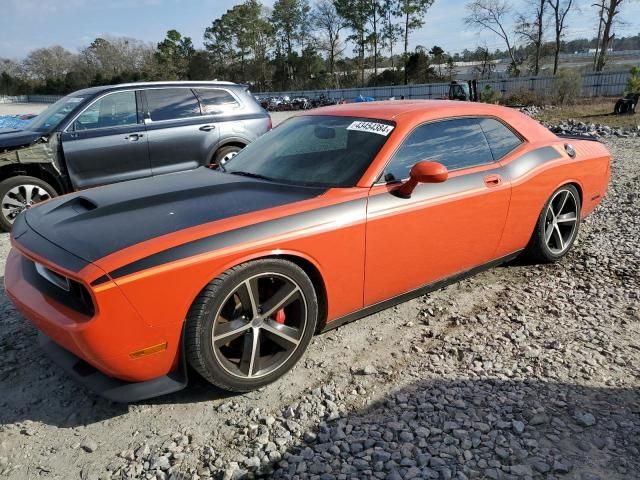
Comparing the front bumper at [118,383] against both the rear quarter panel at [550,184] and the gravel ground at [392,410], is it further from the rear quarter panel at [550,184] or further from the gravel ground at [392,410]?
the rear quarter panel at [550,184]

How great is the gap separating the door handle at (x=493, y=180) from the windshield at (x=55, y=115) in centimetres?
514

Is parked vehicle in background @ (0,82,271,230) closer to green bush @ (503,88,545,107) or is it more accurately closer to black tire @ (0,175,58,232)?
black tire @ (0,175,58,232)

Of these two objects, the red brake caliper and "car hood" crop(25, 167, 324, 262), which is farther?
the red brake caliper

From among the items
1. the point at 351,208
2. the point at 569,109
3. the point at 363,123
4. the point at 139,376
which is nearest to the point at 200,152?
the point at 363,123

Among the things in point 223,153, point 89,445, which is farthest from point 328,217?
point 223,153

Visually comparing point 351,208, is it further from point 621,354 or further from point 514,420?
point 621,354

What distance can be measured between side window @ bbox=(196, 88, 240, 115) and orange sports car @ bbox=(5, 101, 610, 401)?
3.37 metres

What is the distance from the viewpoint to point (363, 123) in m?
3.32

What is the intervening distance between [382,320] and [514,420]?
1228 millimetres

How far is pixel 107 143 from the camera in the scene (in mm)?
6059

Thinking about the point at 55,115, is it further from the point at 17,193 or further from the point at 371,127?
the point at 371,127

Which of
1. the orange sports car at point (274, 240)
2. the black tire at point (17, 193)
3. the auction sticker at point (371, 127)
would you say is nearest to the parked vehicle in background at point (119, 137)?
the black tire at point (17, 193)

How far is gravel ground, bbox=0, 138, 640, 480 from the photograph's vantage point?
2.16m

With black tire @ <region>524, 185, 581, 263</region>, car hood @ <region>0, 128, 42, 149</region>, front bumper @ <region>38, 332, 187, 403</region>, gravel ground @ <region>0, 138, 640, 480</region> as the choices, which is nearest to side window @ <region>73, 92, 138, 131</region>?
car hood @ <region>0, 128, 42, 149</region>
